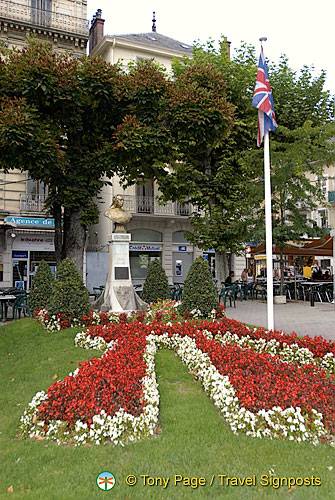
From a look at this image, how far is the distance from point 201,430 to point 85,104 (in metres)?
9.99

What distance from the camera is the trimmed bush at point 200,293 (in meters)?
10.1

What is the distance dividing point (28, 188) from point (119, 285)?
13.9 meters

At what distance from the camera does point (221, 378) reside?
5.16 metres

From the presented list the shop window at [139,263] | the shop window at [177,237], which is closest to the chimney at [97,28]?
the shop window at [177,237]

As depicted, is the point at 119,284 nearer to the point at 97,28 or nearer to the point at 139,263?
the point at 139,263

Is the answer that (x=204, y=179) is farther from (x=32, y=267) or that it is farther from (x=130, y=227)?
(x=32, y=267)

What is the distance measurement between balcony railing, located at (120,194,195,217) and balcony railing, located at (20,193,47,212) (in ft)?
16.7

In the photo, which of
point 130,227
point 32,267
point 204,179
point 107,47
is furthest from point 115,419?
point 107,47

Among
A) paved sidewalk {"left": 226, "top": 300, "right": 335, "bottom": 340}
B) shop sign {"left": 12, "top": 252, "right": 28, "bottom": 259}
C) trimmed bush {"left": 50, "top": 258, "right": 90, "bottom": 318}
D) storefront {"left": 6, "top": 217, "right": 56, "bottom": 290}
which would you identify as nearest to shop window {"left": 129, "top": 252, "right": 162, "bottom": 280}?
storefront {"left": 6, "top": 217, "right": 56, "bottom": 290}

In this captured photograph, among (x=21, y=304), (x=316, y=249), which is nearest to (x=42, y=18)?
(x=21, y=304)

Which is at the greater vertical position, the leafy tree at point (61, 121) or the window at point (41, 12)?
the window at point (41, 12)

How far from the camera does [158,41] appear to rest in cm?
2919

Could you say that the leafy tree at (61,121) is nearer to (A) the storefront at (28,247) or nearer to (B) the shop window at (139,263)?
(A) the storefront at (28,247)

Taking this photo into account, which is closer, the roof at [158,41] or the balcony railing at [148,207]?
the balcony railing at [148,207]
